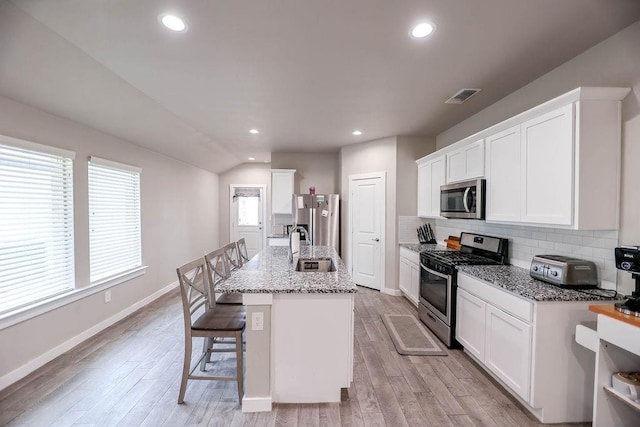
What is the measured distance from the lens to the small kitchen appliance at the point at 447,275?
9.25ft

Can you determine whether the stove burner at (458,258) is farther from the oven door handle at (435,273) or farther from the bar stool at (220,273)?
the bar stool at (220,273)

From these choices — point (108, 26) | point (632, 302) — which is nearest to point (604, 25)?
point (632, 302)

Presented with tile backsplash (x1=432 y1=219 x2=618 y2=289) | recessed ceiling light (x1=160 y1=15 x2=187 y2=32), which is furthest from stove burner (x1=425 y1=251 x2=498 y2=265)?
recessed ceiling light (x1=160 y1=15 x2=187 y2=32)

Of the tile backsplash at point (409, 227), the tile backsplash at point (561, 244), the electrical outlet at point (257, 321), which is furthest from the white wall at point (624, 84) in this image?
the electrical outlet at point (257, 321)

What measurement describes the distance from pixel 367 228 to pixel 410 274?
1200mm

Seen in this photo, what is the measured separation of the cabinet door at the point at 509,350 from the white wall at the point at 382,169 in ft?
7.70

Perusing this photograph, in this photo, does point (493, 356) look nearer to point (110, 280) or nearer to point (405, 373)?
point (405, 373)

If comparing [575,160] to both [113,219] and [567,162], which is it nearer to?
[567,162]

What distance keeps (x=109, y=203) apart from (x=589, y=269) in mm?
4813

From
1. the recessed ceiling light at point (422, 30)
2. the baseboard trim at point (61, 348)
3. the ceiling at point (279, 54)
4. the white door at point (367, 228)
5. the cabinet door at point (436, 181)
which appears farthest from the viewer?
the white door at point (367, 228)

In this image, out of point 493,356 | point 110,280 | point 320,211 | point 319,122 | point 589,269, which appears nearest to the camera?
point 589,269

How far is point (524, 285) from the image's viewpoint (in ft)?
6.86

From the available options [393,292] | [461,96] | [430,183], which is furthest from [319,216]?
[461,96]

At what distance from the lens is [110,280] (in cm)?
335
